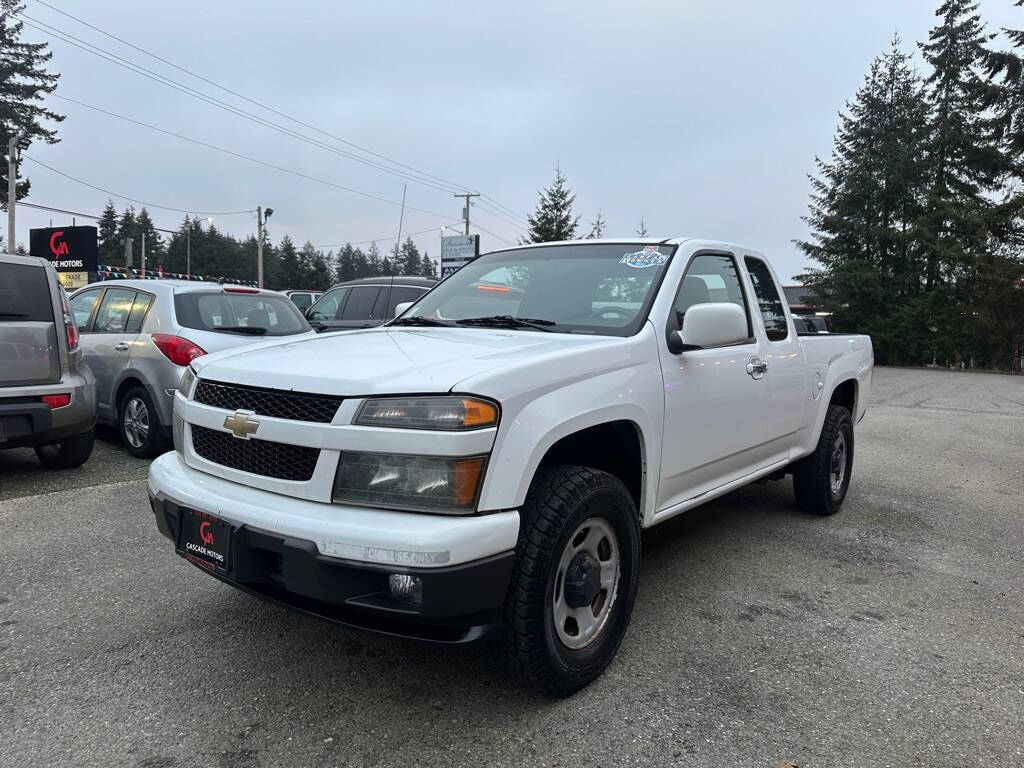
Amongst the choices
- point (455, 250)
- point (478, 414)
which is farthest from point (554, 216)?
point (478, 414)

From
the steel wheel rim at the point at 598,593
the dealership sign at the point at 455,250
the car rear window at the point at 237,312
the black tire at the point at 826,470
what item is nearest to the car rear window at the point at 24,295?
the car rear window at the point at 237,312

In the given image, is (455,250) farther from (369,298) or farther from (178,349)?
(178,349)

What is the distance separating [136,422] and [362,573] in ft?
16.3

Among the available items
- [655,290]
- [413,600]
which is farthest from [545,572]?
[655,290]

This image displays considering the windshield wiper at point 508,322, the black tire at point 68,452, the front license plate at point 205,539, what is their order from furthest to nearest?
the black tire at point 68,452
the windshield wiper at point 508,322
the front license plate at point 205,539

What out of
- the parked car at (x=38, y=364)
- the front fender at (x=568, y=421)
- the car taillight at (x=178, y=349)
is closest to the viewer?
the front fender at (x=568, y=421)

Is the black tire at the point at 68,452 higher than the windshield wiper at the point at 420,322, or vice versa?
the windshield wiper at the point at 420,322

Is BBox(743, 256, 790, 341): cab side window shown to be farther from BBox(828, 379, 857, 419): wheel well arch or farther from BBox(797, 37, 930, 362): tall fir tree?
BBox(797, 37, 930, 362): tall fir tree

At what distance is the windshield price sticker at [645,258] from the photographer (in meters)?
3.35

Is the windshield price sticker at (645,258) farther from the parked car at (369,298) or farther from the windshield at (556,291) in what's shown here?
the parked car at (369,298)

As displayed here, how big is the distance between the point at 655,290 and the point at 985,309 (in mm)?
25051

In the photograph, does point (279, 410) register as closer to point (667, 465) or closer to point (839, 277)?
point (667, 465)

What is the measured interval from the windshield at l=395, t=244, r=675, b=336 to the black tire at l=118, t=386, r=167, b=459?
10.9 ft

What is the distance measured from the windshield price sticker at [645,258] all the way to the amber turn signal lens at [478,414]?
1.53 metres
